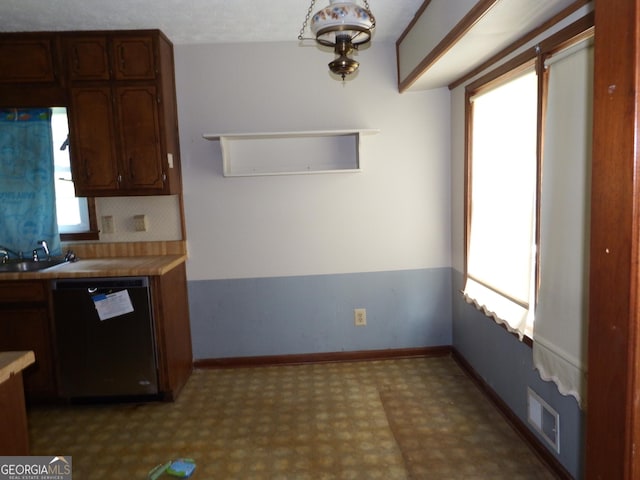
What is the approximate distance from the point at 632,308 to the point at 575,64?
1.28m

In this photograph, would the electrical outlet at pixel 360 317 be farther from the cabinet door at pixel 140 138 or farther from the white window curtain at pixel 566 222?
the cabinet door at pixel 140 138

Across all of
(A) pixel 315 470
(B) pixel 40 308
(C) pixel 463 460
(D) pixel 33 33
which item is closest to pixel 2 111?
(D) pixel 33 33

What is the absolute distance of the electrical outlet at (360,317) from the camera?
10.8ft

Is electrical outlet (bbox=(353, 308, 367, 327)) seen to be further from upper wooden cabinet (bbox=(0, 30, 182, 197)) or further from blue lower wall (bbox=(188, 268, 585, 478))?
upper wooden cabinet (bbox=(0, 30, 182, 197))

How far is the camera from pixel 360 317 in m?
3.29

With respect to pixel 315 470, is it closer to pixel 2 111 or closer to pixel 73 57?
pixel 73 57

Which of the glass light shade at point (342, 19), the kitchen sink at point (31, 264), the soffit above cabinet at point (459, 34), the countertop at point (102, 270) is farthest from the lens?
the kitchen sink at point (31, 264)

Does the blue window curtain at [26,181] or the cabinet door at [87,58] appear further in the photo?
the blue window curtain at [26,181]

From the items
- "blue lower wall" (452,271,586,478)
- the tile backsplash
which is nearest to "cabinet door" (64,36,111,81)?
the tile backsplash

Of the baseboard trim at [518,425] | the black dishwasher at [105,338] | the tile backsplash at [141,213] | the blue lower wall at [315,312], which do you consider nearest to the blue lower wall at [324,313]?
the blue lower wall at [315,312]

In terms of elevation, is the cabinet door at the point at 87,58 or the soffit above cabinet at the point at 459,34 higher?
the cabinet door at the point at 87,58

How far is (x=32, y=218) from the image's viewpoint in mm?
3002

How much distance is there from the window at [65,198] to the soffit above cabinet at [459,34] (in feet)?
7.97

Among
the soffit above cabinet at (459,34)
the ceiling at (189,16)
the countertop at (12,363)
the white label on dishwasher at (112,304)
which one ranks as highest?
the ceiling at (189,16)
